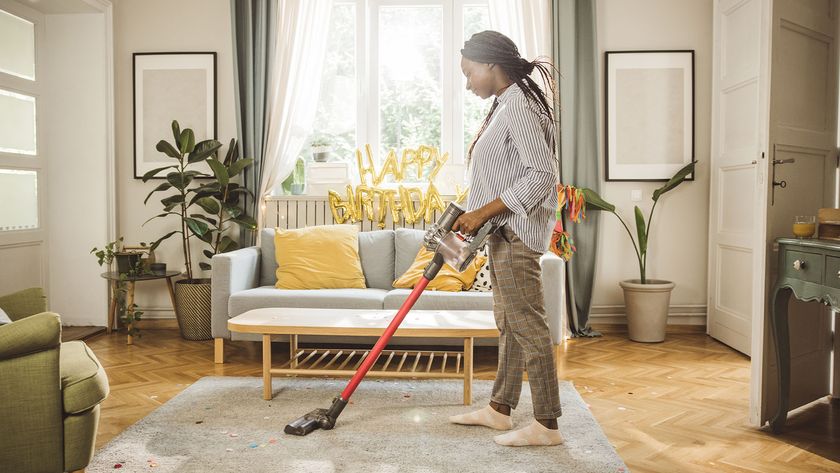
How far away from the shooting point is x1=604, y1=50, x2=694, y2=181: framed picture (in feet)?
14.7

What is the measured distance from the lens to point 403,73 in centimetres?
471

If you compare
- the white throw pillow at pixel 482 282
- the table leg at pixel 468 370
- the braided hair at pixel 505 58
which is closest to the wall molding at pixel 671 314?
the white throw pillow at pixel 482 282

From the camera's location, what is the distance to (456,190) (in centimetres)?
448

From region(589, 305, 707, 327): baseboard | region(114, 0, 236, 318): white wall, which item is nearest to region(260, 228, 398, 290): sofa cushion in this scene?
region(114, 0, 236, 318): white wall

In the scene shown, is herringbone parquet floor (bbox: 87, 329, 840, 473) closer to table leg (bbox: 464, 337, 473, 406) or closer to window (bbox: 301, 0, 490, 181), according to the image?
table leg (bbox: 464, 337, 473, 406)

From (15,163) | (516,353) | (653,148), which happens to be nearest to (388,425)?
(516,353)

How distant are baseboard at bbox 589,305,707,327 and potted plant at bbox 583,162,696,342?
21 centimetres

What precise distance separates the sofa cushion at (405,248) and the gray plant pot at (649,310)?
4.56 feet

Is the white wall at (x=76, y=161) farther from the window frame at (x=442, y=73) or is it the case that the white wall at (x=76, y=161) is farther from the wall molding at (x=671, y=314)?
the wall molding at (x=671, y=314)

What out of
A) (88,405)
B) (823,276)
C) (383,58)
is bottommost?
(88,405)

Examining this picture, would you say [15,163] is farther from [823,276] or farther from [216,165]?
[823,276]

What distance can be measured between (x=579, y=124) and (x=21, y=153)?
11.9 ft

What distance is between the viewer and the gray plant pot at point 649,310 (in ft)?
13.8

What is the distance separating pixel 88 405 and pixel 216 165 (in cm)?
252
